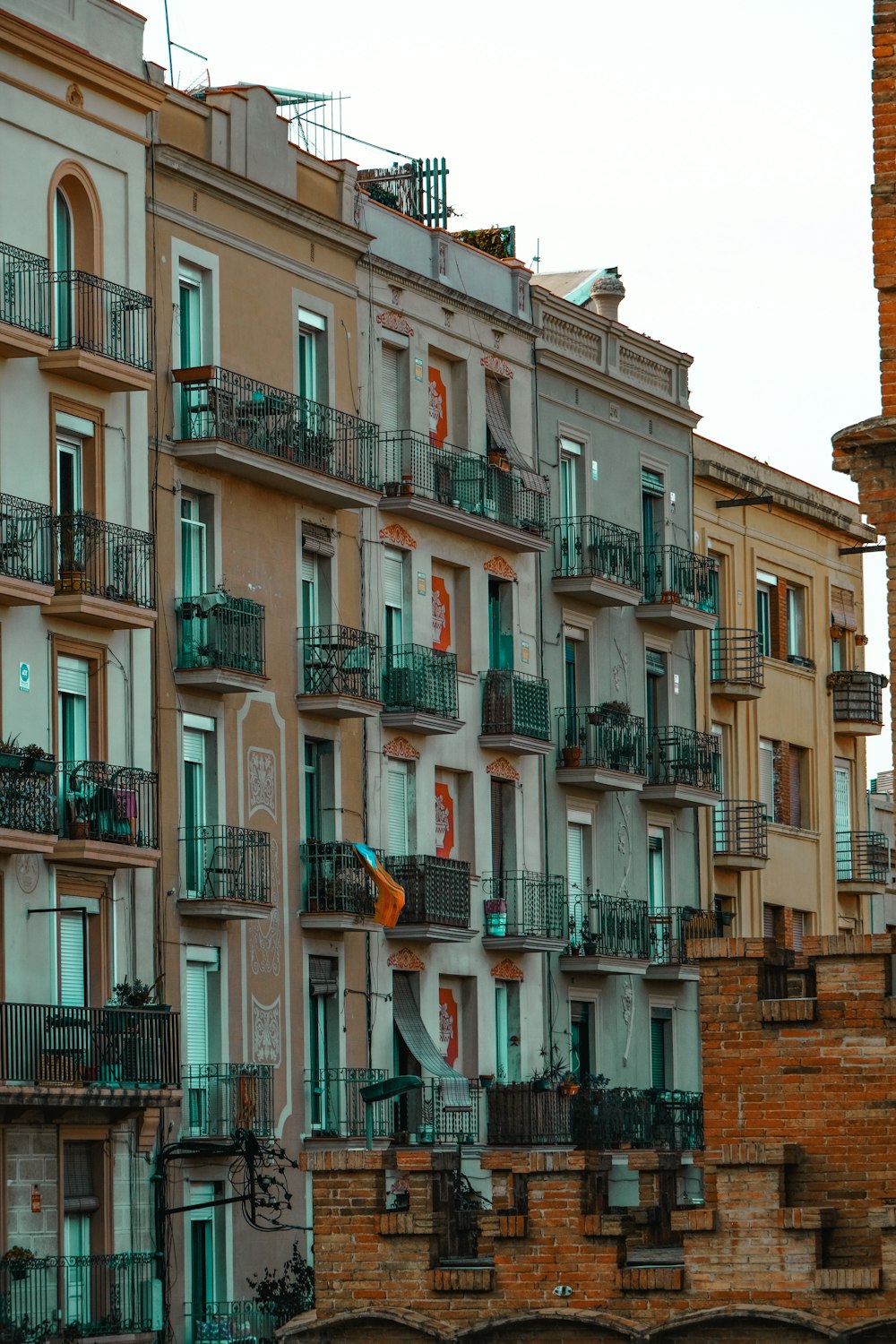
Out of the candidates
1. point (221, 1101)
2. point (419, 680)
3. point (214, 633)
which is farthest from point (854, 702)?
point (221, 1101)

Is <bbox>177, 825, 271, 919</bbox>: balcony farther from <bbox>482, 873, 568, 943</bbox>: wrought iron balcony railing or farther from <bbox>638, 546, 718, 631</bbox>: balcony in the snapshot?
<bbox>638, 546, 718, 631</bbox>: balcony

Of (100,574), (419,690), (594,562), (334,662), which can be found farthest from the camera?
(594,562)

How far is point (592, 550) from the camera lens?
53531 millimetres

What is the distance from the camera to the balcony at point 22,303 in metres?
37.4

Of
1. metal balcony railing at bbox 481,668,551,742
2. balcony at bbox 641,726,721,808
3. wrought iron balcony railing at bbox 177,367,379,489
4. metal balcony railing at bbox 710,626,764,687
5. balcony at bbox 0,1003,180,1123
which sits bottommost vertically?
balcony at bbox 0,1003,180,1123

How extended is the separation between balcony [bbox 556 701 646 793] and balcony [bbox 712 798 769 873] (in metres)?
4.35

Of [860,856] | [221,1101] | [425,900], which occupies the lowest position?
[221,1101]

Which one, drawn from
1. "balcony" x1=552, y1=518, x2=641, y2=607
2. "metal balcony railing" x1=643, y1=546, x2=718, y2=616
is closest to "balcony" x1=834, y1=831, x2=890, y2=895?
"metal balcony railing" x1=643, y1=546, x2=718, y2=616

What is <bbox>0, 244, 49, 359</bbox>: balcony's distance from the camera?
37.4m

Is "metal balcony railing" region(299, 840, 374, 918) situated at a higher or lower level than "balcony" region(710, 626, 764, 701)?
lower

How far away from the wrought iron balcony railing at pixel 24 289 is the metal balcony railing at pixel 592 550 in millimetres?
16136

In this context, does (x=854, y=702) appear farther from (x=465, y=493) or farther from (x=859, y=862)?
(x=465, y=493)

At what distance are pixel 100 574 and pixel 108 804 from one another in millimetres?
3006

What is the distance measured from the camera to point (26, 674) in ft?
125
